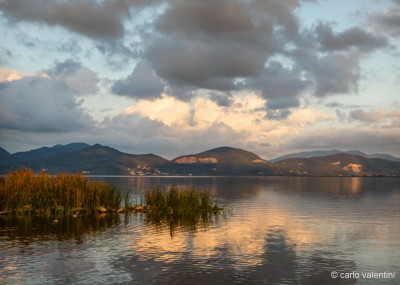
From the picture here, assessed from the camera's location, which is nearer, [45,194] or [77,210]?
[45,194]

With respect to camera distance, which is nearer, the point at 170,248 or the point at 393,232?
the point at 170,248

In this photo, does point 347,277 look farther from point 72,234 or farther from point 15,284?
point 72,234

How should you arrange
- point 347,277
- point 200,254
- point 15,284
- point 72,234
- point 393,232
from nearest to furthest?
point 15,284, point 347,277, point 200,254, point 72,234, point 393,232

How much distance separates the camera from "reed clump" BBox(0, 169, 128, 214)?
43875 mm

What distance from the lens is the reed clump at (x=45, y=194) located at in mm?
43875

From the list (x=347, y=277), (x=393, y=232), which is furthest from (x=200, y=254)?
(x=393, y=232)

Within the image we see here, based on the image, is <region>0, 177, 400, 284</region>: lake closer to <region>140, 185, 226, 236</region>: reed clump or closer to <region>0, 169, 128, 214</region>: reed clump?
<region>140, 185, 226, 236</region>: reed clump

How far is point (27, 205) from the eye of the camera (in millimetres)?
43875

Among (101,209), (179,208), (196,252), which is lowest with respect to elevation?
(196,252)

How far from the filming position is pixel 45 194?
4469cm

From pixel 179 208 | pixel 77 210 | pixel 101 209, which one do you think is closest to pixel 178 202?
pixel 179 208

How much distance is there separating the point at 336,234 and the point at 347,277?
46.7 feet

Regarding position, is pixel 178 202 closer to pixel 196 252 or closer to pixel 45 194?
pixel 45 194

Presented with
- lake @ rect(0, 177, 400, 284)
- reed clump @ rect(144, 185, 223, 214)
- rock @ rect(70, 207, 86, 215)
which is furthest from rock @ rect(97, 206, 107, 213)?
reed clump @ rect(144, 185, 223, 214)
